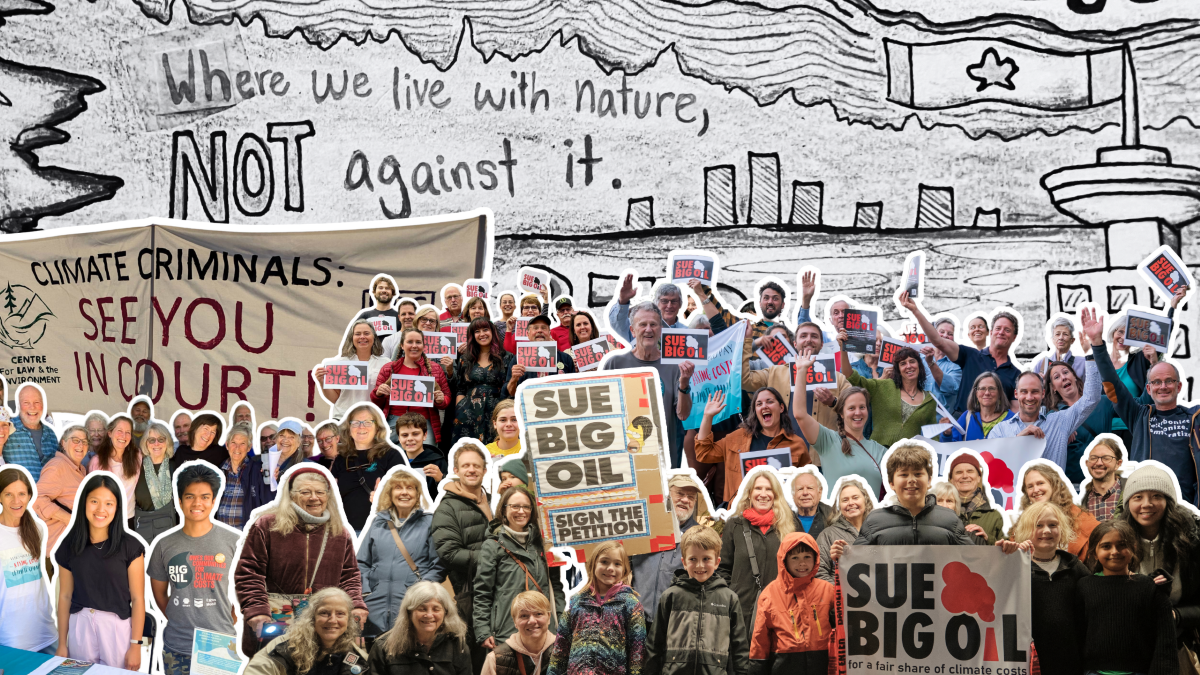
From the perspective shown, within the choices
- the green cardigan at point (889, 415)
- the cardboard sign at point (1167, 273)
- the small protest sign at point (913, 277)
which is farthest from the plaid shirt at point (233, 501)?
the cardboard sign at point (1167, 273)

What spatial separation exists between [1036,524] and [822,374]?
1.49 m

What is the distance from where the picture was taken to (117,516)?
635 centimetres

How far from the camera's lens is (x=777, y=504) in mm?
5238

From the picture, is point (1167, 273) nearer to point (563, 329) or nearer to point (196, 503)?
point (563, 329)

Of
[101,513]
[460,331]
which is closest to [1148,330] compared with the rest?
[460,331]

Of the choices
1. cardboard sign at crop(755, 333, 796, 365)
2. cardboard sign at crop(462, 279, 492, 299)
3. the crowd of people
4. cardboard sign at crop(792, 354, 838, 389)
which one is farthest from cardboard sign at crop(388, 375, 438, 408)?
cardboard sign at crop(792, 354, 838, 389)

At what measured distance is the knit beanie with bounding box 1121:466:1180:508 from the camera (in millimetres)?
4828

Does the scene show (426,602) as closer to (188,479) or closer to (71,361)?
(188,479)

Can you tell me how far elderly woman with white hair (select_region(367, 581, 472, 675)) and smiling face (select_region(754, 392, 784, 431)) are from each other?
6.07 feet

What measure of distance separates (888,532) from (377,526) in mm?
2334

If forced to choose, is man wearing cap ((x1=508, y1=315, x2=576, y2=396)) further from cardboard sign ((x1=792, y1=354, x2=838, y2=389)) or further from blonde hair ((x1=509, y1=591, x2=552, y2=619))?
blonde hair ((x1=509, y1=591, x2=552, y2=619))

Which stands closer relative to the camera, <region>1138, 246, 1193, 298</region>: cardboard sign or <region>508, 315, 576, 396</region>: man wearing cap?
<region>1138, 246, 1193, 298</region>: cardboard sign

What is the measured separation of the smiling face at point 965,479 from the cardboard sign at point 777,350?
1.35 meters

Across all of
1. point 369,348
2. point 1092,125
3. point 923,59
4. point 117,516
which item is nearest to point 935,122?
point 923,59
